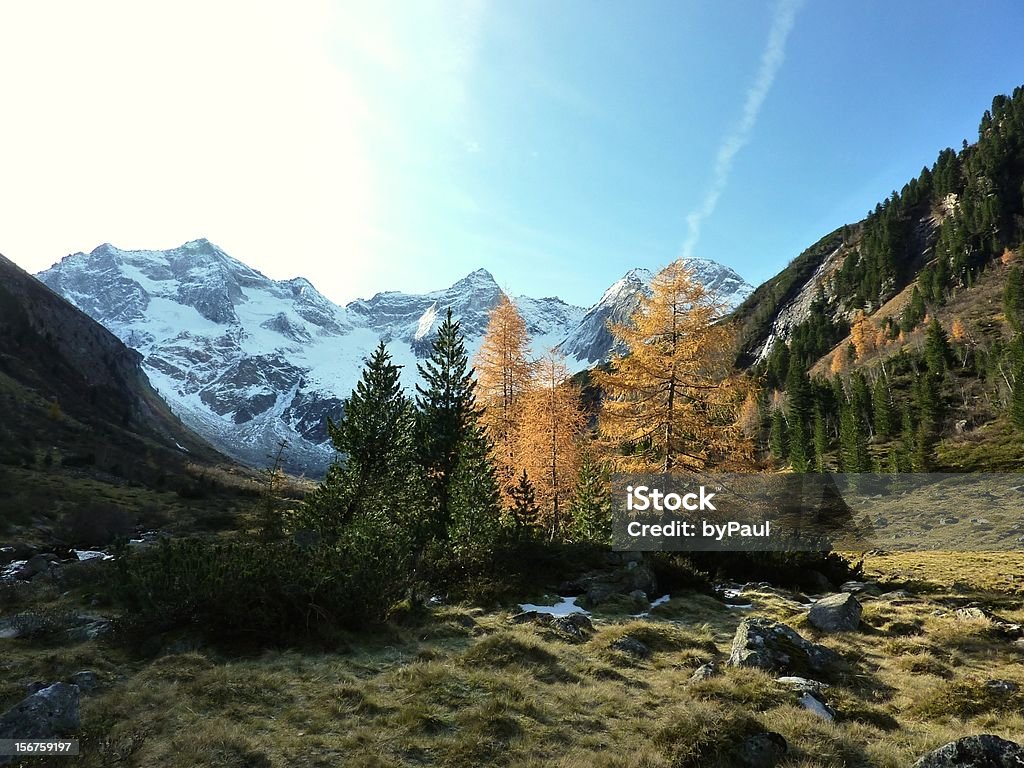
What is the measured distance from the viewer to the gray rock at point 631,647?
416 inches

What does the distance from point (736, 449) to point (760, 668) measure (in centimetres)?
1200

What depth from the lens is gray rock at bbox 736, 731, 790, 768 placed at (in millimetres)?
5555

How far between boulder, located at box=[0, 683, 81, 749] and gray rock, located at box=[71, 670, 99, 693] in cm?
139

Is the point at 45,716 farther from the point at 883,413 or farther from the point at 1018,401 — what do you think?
the point at 883,413

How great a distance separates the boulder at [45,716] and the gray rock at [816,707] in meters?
9.39

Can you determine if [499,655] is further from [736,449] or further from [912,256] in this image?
[912,256]

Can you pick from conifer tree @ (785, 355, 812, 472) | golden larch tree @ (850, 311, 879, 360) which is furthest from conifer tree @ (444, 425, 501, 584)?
golden larch tree @ (850, 311, 879, 360)

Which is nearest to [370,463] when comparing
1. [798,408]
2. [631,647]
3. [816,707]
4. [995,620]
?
[631,647]

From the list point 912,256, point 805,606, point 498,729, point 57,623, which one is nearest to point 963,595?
point 805,606

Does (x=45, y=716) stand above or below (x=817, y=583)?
above

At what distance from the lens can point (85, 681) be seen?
780 cm

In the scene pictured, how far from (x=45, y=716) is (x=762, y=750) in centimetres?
813

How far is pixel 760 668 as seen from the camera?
893 centimetres

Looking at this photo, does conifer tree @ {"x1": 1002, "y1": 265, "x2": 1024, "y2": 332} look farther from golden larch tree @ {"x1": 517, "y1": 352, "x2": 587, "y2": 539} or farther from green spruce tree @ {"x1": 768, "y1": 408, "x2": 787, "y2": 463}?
golden larch tree @ {"x1": 517, "y1": 352, "x2": 587, "y2": 539}
